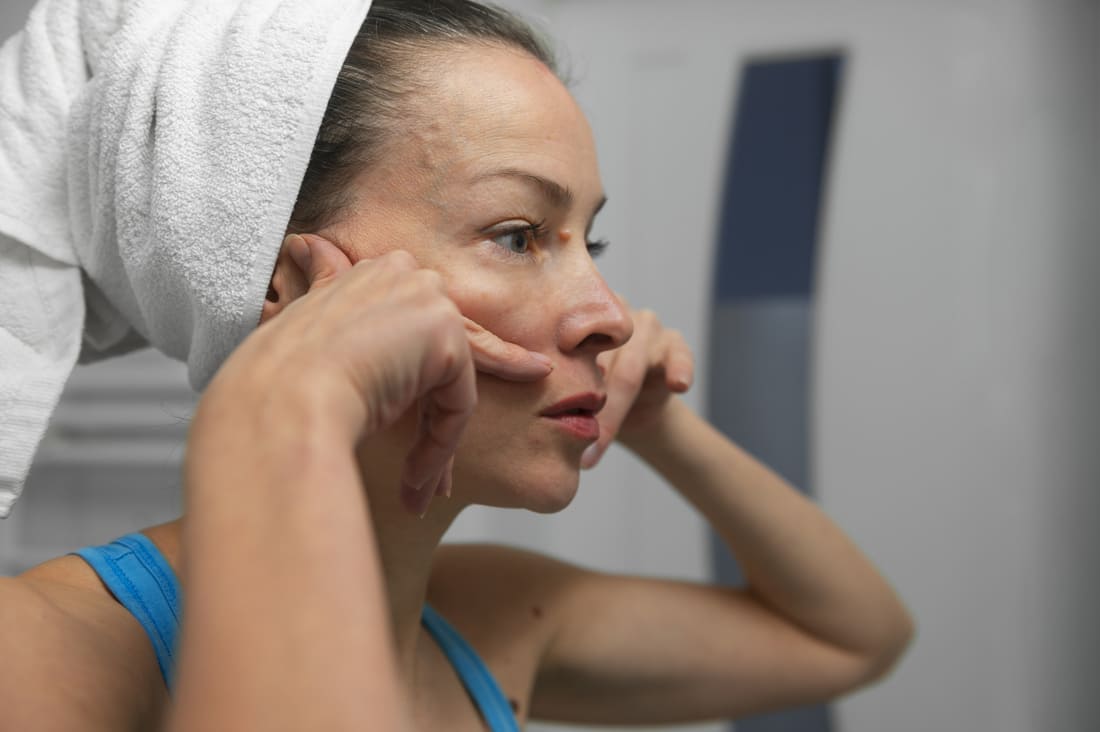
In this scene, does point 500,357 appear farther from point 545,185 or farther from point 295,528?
point 295,528

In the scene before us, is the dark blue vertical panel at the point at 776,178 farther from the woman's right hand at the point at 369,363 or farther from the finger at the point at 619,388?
the woman's right hand at the point at 369,363

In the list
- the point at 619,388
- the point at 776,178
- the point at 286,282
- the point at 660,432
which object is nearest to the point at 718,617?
the point at 660,432

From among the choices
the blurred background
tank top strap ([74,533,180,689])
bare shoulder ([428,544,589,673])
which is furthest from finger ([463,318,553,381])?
the blurred background

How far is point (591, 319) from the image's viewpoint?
778 mm

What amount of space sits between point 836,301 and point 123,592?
130cm

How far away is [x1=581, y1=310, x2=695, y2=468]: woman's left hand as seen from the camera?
980 millimetres

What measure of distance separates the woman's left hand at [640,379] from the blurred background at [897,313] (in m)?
0.65

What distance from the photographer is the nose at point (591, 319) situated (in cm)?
77

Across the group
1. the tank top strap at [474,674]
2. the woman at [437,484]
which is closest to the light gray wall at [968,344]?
the woman at [437,484]

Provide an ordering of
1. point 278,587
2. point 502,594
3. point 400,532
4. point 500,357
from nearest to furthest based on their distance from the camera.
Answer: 1. point 278,587
2. point 500,357
3. point 400,532
4. point 502,594

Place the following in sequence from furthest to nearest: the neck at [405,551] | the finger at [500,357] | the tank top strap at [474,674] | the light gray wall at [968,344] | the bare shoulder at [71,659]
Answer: the light gray wall at [968,344] < the tank top strap at [474,674] < the neck at [405,551] < the finger at [500,357] < the bare shoulder at [71,659]

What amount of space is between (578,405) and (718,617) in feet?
1.55

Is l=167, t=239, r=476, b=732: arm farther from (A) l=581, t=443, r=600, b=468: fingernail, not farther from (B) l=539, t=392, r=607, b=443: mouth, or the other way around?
(A) l=581, t=443, r=600, b=468: fingernail

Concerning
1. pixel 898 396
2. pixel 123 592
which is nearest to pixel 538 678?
pixel 123 592
